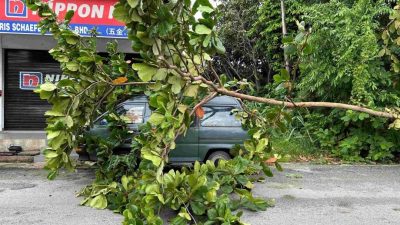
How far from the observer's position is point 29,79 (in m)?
12.8

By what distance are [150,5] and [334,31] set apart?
7.41m

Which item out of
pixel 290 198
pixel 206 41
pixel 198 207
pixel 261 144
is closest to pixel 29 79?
pixel 290 198

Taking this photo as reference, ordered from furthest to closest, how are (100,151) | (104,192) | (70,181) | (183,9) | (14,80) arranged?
(14,80), (70,181), (100,151), (104,192), (183,9)

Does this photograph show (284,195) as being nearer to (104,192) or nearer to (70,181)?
Answer: (104,192)

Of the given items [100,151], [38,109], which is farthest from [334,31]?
[38,109]

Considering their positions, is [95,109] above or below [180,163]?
above

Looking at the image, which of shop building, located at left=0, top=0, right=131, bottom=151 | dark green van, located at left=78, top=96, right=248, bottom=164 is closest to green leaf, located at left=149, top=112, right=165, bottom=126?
dark green van, located at left=78, top=96, right=248, bottom=164

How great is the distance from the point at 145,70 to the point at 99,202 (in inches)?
119

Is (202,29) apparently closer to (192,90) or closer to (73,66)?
(192,90)

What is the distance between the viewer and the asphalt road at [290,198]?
5.90 metres

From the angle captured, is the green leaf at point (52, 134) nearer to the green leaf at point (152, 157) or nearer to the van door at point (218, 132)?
the green leaf at point (152, 157)

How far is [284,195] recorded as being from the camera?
286 inches

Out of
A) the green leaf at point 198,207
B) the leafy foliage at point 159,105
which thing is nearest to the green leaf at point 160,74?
the leafy foliage at point 159,105

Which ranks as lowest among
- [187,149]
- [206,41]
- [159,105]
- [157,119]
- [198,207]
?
[187,149]
